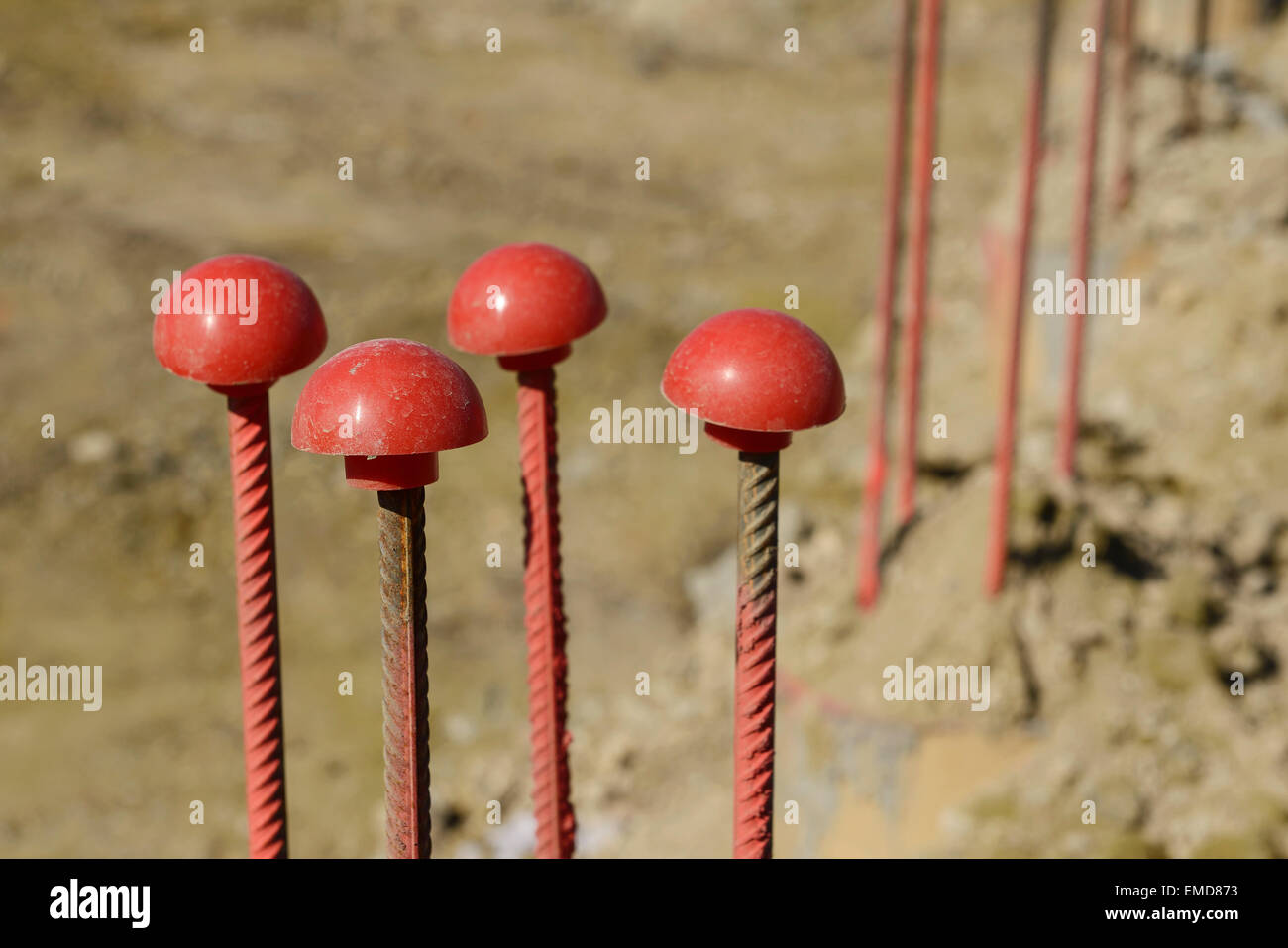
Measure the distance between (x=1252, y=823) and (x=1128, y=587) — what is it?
90cm

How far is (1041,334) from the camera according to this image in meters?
7.32

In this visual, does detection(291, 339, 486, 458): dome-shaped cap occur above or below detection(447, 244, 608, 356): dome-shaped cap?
below

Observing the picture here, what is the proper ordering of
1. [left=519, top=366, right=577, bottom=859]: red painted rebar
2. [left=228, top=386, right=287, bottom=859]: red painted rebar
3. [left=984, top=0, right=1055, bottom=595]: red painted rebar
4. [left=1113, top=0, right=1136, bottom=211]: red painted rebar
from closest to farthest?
[left=228, top=386, right=287, bottom=859]: red painted rebar, [left=519, top=366, right=577, bottom=859]: red painted rebar, [left=984, top=0, right=1055, bottom=595]: red painted rebar, [left=1113, top=0, right=1136, bottom=211]: red painted rebar

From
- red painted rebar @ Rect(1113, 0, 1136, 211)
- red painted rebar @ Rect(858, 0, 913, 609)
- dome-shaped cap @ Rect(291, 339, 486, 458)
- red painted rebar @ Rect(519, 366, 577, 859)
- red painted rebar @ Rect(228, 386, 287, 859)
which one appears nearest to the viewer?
dome-shaped cap @ Rect(291, 339, 486, 458)

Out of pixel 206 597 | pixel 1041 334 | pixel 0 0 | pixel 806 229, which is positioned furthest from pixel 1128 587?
pixel 0 0

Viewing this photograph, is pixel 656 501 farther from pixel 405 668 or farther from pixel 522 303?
A: pixel 405 668

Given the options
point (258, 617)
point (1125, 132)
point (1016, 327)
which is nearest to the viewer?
point (258, 617)

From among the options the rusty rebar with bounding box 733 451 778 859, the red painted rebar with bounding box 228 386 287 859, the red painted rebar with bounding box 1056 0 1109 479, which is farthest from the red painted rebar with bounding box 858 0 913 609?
the red painted rebar with bounding box 228 386 287 859

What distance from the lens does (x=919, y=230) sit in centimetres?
466

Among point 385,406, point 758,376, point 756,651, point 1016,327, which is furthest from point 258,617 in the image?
point 1016,327

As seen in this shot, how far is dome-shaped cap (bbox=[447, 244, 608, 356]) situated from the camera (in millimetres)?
2250

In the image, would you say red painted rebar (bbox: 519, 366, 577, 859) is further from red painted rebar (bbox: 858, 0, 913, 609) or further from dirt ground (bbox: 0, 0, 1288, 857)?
red painted rebar (bbox: 858, 0, 913, 609)

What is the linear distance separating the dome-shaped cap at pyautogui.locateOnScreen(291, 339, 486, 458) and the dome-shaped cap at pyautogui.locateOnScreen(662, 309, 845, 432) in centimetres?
34

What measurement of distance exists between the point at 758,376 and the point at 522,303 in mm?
531
